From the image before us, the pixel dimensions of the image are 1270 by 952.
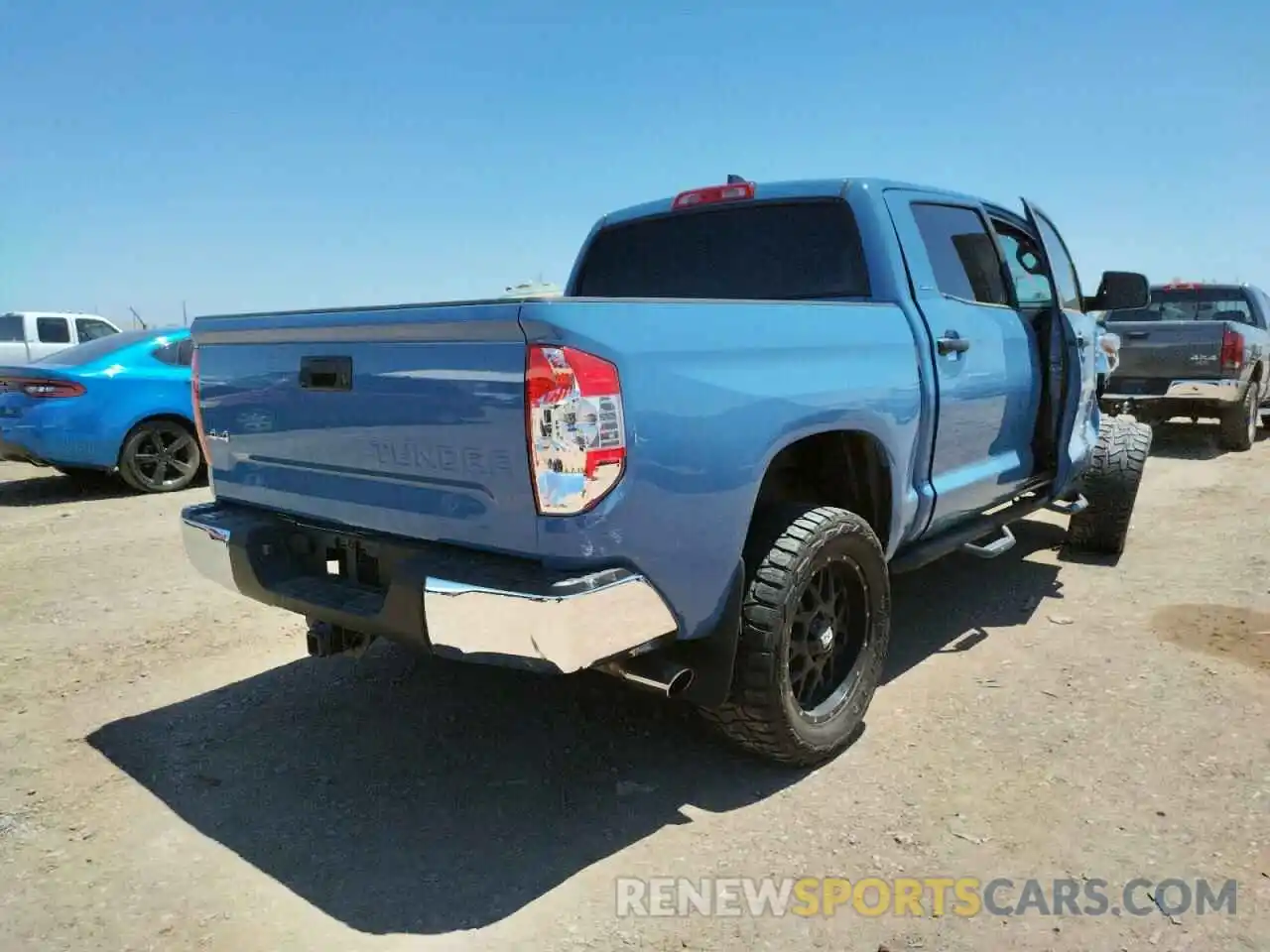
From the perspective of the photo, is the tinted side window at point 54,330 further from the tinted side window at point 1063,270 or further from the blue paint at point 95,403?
the tinted side window at point 1063,270

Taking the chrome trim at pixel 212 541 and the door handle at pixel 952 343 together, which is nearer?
the chrome trim at pixel 212 541

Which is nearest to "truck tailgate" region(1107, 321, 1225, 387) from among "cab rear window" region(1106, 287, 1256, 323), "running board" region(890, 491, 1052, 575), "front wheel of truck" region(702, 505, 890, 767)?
"cab rear window" region(1106, 287, 1256, 323)

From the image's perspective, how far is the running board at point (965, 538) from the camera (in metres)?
3.80

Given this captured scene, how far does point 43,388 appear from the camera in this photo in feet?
26.1

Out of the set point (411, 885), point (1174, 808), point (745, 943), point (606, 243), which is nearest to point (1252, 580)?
point (1174, 808)

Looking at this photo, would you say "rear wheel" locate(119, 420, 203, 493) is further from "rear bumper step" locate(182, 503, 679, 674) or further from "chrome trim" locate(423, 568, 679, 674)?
"chrome trim" locate(423, 568, 679, 674)

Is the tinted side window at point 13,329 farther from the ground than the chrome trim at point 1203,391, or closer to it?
farther from the ground

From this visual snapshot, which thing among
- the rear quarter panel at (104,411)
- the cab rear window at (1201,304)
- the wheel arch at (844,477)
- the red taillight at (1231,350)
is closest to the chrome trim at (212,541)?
the wheel arch at (844,477)

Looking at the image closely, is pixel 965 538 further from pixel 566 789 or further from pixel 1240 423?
pixel 1240 423

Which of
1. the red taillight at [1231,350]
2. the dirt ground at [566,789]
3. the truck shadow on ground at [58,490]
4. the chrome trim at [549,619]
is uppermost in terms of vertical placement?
the red taillight at [1231,350]

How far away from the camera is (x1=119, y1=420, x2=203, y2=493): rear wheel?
8.27 m

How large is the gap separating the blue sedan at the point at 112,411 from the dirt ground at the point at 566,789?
3.57 m

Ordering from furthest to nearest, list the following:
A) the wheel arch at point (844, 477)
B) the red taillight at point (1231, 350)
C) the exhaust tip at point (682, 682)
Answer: the red taillight at point (1231, 350)
the wheel arch at point (844, 477)
the exhaust tip at point (682, 682)

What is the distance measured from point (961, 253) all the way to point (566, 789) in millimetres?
2965
